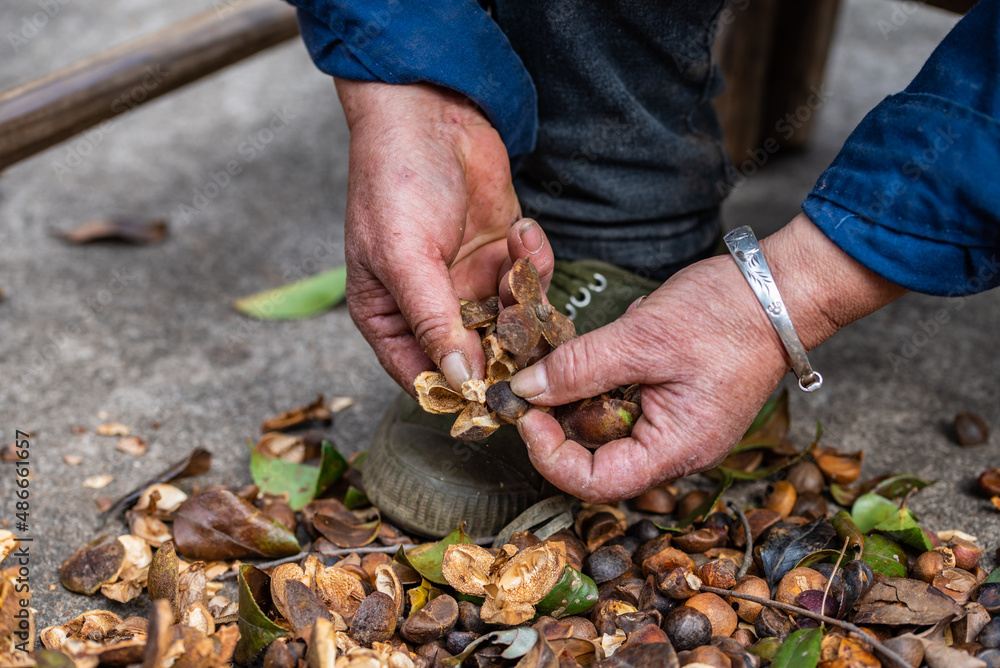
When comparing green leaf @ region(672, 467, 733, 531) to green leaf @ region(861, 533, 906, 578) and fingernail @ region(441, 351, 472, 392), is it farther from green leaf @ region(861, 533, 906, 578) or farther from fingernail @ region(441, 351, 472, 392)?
fingernail @ region(441, 351, 472, 392)

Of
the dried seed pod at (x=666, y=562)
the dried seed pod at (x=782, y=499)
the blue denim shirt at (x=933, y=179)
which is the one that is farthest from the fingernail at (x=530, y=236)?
the dried seed pod at (x=782, y=499)

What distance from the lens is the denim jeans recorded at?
1340mm

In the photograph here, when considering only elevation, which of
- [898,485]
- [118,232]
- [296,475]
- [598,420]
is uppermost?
[598,420]

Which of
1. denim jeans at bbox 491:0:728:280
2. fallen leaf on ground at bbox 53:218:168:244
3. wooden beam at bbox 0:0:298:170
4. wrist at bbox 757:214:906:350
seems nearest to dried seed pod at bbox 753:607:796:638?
wrist at bbox 757:214:906:350

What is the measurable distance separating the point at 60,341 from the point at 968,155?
1719mm

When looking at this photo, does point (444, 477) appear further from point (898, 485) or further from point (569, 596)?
point (898, 485)

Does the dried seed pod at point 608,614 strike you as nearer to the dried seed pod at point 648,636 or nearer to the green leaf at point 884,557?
the dried seed pod at point 648,636

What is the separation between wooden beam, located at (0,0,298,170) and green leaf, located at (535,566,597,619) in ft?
4.45

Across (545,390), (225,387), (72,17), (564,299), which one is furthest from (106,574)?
(72,17)

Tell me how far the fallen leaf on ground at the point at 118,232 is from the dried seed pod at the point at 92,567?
1162 mm

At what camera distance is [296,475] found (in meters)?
1.31

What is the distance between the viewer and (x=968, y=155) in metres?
0.84

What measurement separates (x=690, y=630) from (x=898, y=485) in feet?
1.70

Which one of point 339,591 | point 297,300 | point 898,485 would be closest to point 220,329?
point 297,300
